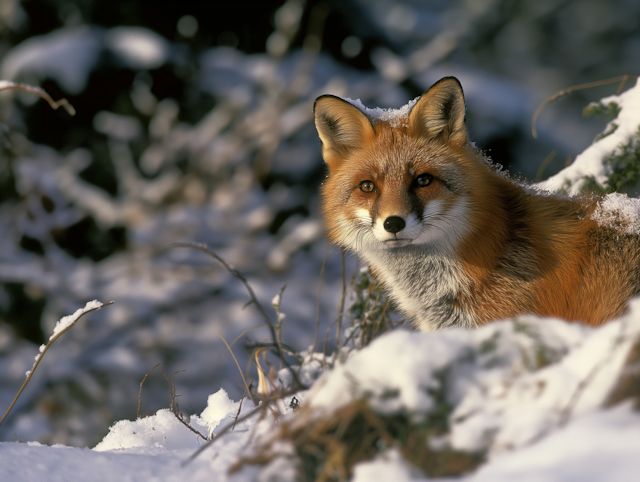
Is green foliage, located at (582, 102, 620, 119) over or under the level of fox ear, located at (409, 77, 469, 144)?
over

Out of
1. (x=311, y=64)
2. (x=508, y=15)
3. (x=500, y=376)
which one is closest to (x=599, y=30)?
(x=508, y=15)

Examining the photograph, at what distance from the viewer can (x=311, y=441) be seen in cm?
101

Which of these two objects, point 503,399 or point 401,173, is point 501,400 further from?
point 401,173

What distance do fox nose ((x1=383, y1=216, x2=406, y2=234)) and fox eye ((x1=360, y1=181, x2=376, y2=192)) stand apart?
29 cm

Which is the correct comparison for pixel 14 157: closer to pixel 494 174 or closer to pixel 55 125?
pixel 55 125

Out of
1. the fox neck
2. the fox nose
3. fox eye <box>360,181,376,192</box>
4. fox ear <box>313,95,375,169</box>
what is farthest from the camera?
fox ear <box>313,95,375,169</box>

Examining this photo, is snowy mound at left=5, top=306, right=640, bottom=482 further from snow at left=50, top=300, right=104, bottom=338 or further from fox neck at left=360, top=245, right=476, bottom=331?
fox neck at left=360, top=245, right=476, bottom=331

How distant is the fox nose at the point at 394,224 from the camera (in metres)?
2.12

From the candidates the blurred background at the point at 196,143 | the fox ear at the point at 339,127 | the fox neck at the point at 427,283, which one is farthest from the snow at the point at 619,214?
the blurred background at the point at 196,143

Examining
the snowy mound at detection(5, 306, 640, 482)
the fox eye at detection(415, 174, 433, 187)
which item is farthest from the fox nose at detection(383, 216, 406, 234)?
the snowy mound at detection(5, 306, 640, 482)

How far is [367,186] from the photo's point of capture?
2.40 metres

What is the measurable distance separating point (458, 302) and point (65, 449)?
1618mm

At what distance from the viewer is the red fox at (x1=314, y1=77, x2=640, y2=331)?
2.13 metres

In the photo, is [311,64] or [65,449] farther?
[311,64]
